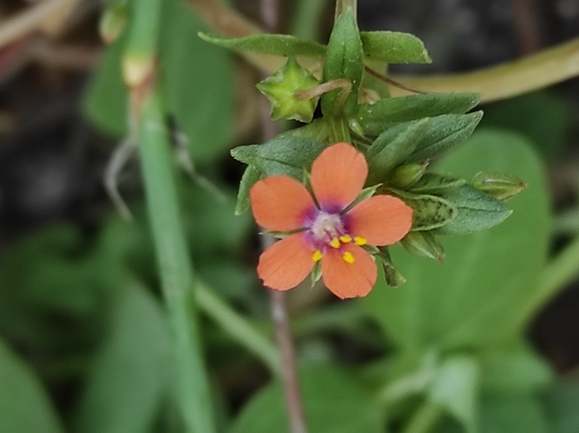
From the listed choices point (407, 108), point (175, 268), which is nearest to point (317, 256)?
point (407, 108)

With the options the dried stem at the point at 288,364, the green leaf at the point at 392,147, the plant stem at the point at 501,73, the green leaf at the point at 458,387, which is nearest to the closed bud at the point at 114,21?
the plant stem at the point at 501,73

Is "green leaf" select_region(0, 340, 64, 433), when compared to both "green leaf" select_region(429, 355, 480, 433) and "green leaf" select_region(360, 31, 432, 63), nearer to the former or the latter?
"green leaf" select_region(429, 355, 480, 433)

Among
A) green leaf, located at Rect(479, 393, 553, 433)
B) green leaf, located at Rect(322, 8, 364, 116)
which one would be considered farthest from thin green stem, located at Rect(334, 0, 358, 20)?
green leaf, located at Rect(479, 393, 553, 433)

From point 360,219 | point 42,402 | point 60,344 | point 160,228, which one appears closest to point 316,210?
point 360,219

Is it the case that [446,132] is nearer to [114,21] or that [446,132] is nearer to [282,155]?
[282,155]

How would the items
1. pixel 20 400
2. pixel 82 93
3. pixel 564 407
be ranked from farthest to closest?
pixel 82 93 → pixel 564 407 → pixel 20 400
